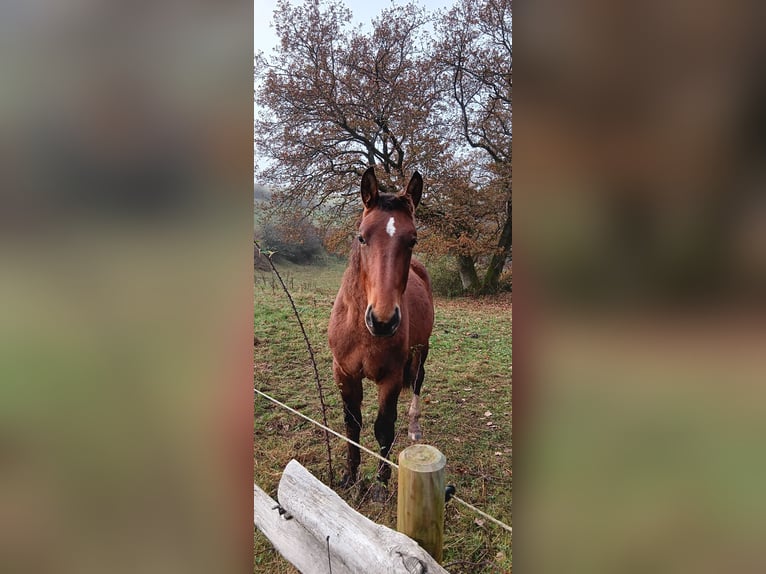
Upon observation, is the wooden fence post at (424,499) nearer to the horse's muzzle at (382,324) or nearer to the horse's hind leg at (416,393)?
the horse's hind leg at (416,393)

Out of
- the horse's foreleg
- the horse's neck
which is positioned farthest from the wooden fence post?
the horse's neck

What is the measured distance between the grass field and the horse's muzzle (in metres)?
0.19


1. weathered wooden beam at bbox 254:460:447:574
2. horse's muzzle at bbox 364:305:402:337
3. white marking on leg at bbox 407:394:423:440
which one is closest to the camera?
weathered wooden beam at bbox 254:460:447:574

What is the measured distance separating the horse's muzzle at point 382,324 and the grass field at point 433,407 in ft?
A: 0.62

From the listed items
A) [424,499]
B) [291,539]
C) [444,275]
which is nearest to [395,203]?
[444,275]

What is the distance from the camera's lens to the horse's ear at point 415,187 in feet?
4.60

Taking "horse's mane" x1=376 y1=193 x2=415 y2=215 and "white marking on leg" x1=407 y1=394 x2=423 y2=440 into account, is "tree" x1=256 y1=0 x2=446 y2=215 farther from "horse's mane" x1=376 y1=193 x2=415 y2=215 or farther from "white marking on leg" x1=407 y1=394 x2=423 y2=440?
"white marking on leg" x1=407 y1=394 x2=423 y2=440

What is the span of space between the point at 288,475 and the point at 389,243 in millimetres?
946

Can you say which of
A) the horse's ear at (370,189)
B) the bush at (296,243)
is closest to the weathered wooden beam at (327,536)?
the bush at (296,243)

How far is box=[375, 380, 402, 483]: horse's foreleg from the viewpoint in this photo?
4.99ft

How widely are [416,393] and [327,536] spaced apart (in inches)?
23.0
